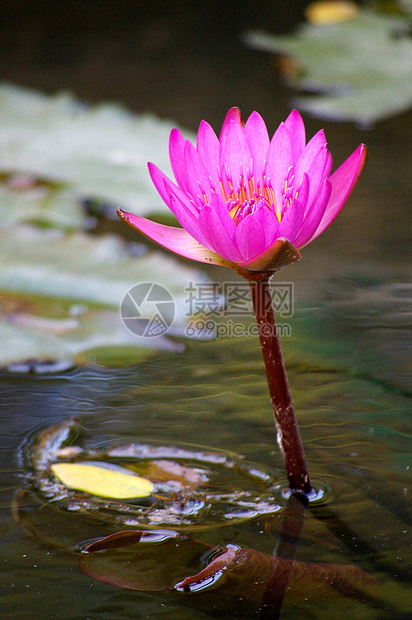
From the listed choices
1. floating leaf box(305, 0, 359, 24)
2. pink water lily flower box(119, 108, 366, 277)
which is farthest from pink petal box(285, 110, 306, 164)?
floating leaf box(305, 0, 359, 24)

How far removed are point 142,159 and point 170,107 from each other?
422 mm

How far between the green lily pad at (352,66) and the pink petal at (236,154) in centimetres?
111

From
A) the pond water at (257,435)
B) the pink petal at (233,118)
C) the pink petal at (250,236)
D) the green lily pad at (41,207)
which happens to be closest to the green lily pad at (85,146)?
the green lily pad at (41,207)

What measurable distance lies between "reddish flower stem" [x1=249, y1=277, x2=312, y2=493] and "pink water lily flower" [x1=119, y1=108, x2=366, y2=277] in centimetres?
4

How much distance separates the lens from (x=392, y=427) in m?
0.69

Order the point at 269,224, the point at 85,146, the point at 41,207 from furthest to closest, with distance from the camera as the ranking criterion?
the point at 85,146 → the point at 41,207 → the point at 269,224

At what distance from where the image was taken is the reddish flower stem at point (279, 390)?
0.55 meters

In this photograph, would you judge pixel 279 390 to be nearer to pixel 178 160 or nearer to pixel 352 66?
pixel 178 160

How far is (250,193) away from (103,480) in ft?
1.01

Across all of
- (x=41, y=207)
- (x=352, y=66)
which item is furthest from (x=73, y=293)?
(x=352, y=66)

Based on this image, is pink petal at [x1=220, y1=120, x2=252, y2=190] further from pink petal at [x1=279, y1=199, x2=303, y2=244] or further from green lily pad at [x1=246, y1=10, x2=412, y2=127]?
green lily pad at [x1=246, y1=10, x2=412, y2=127]

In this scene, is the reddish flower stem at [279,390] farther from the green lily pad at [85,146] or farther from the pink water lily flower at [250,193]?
the green lily pad at [85,146]

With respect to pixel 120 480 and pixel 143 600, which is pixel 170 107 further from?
pixel 143 600

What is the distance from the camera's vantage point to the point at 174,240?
22.0 inches
